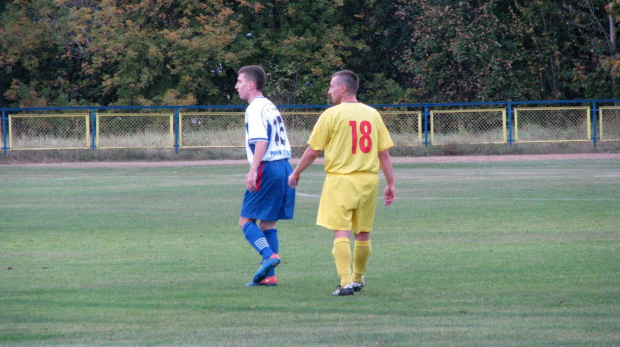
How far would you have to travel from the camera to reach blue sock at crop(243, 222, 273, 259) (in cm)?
727

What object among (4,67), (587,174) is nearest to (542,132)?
(587,174)

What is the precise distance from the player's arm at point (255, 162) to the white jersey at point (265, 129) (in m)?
0.04

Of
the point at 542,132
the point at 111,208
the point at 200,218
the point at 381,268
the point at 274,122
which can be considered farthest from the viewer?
the point at 542,132

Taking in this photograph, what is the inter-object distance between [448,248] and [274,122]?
3034 mm

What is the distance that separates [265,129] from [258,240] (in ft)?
2.88

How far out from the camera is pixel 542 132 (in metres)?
33.3

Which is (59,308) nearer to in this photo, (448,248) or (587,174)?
(448,248)

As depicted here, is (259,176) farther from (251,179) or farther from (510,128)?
(510,128)

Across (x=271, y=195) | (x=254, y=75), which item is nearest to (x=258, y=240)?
(x=271, y=195)

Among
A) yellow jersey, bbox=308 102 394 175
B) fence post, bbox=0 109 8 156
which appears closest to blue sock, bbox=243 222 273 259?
yellow jersey, bbox=308 102 394 175

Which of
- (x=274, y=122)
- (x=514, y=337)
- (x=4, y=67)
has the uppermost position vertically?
(x=4, y=67)

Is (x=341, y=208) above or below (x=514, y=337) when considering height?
above

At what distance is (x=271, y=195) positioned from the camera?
288 inches

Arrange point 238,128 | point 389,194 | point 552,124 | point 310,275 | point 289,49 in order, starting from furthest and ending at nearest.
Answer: point 289,49 → point 238,128 → point 552,124 → point 310,275 → point 389,194
